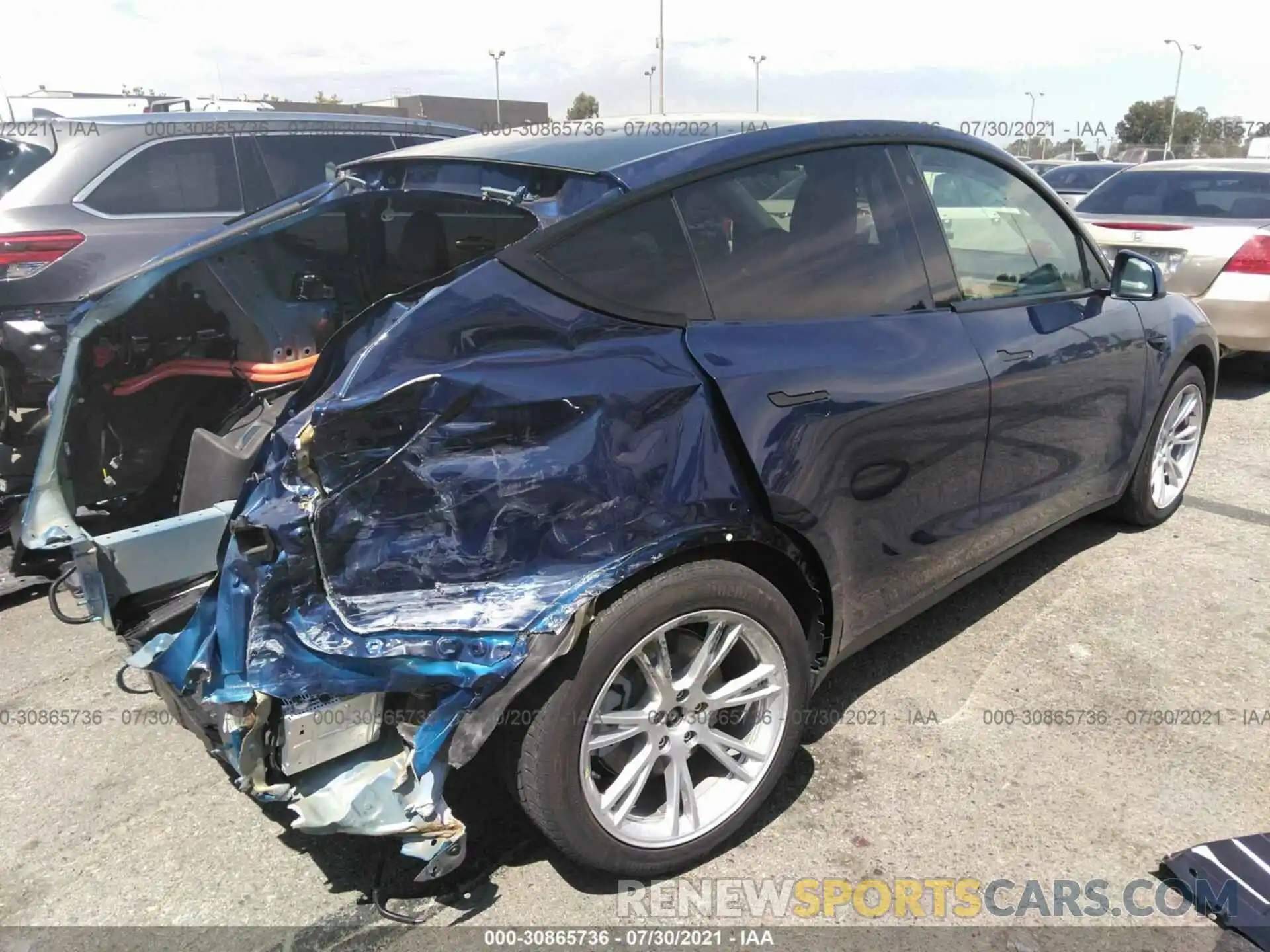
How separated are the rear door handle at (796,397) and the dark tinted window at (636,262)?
0.27m

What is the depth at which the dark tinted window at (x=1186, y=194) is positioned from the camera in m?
7.32

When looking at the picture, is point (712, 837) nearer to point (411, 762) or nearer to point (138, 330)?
point (411, 762)

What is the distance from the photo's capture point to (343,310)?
362cm

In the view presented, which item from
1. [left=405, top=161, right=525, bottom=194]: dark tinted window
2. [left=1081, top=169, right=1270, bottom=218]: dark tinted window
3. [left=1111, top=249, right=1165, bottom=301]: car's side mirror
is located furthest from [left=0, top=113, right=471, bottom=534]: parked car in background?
[left=1081, top=169, right=1270, bottom=218]: dark tinted window

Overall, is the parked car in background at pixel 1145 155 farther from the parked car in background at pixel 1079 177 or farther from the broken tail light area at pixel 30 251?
the broken tail light area at pixel 30 251

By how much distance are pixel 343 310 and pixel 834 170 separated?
6.20ft

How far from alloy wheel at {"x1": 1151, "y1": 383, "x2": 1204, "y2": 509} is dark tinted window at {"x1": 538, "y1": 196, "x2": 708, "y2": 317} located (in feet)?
9.49

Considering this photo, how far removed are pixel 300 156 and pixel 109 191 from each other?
1192 mm

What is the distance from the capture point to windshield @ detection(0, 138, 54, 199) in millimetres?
5355

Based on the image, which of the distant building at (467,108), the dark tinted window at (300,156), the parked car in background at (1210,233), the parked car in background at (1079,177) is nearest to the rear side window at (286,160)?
the dark tinted window at (300,156)

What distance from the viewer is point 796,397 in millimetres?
2430

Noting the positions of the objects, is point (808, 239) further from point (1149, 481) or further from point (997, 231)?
point (1149, 481)

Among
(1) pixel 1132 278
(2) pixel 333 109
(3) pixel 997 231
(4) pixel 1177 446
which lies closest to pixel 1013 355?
(3) pixel 997 231

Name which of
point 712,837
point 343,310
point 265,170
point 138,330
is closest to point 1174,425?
point 712,837
